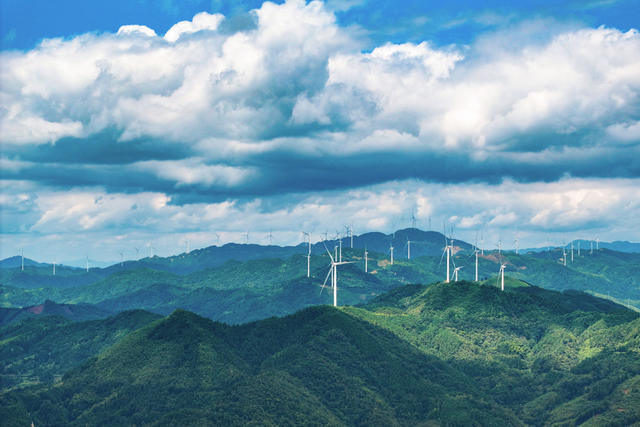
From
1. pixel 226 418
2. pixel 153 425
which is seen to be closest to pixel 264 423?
pixel 226 418

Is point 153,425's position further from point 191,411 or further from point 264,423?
point 264,423

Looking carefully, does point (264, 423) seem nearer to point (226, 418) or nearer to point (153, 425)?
point (226, 418)

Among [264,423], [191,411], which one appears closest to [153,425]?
[191,411]
